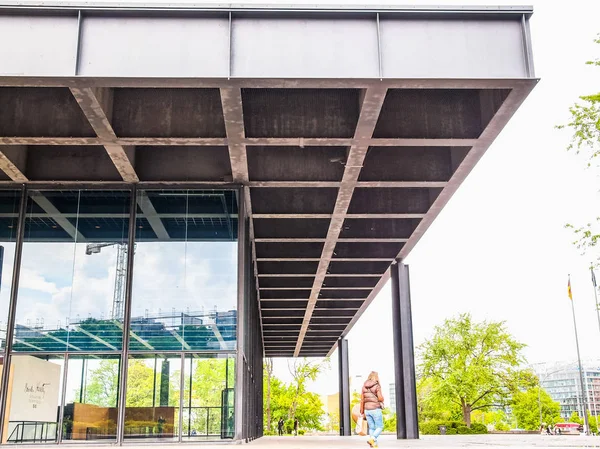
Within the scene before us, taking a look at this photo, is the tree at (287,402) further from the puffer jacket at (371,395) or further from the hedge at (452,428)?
the puffer jacket at (371,395)

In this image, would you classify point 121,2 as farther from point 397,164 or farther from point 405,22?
point 397,164

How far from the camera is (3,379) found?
14625 millimetres

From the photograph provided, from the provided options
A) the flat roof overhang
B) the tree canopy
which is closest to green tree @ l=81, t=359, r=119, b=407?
the flat roof overhang

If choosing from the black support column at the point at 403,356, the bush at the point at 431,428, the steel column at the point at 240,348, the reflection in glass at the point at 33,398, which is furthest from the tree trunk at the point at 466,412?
the reflection in glass at the point at 33,398

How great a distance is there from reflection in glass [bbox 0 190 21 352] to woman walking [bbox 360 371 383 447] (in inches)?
321

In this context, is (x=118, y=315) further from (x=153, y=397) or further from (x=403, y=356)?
(x=403, y=356)

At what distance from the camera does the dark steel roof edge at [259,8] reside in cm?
1149

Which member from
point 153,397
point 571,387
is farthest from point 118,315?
point 571,387

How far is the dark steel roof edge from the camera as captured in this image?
37.7ft

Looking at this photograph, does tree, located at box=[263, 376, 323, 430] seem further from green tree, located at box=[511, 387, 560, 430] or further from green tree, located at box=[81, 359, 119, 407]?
green tree, located at box=[81, 359, 119, 407]

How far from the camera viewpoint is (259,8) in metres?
11.8

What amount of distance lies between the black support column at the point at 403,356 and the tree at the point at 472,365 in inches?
1603

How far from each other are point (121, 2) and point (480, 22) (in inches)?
254

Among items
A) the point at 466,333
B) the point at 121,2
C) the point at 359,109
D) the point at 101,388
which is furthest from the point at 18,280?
the point at 466,333
